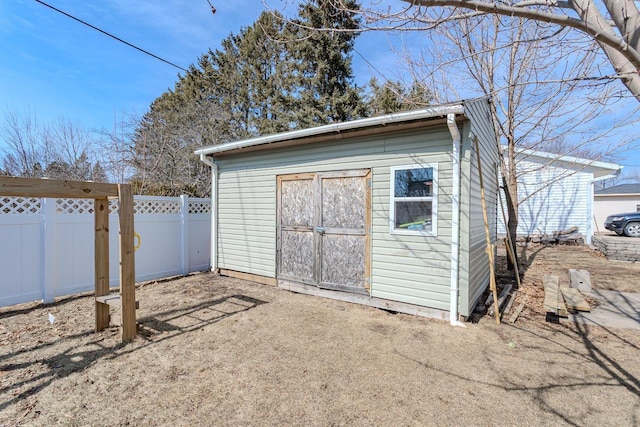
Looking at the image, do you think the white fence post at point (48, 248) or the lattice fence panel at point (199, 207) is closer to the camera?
the white fence post at point (48, 248)

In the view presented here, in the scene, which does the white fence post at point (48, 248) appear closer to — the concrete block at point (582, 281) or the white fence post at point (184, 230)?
the white fence post at point (184, 230)

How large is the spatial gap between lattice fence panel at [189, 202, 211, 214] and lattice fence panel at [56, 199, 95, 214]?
202 cm

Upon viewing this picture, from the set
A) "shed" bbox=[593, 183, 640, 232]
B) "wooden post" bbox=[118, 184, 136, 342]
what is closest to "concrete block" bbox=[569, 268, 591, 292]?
"wooden post" bbox=[118, 184, 136, 342]

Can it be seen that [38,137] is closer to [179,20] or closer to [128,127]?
[128,127]

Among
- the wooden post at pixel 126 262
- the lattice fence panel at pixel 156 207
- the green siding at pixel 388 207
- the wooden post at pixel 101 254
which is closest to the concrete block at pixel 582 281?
the green siding at pixel 388 207

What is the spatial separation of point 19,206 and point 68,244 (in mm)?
866

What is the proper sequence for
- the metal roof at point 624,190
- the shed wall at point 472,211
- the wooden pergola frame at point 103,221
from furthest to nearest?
the metal roof at point 624,190
the shed wall at point 472,211
the wooden pergola frame at point 103,221

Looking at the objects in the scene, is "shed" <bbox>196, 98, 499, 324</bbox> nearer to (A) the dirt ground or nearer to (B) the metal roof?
(A) the dirt ground

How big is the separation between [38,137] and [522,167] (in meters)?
18.4

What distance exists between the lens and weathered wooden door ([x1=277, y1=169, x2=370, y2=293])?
4.84m

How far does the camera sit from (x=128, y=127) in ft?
36.3

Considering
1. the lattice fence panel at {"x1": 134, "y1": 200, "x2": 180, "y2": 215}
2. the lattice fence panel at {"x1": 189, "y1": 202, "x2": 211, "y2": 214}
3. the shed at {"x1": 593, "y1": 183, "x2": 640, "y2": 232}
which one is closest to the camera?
the lattice fence panel at {"x1": 134, "y1": 200, "x2": 180, "y2": 215}

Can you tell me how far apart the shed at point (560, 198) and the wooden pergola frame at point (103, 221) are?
12369 mm

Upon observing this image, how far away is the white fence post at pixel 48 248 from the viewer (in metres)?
4.80
